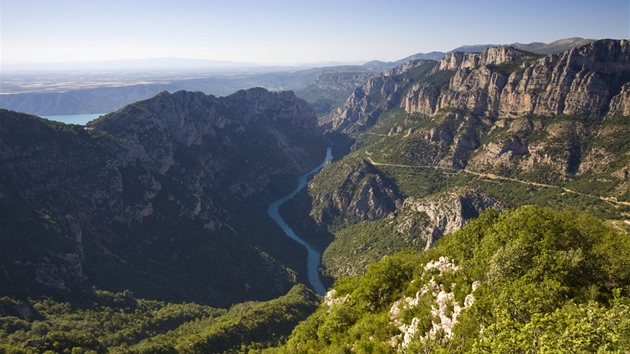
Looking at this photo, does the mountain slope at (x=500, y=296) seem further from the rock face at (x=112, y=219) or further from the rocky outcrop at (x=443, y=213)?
the rock face at (x=112, y=219)

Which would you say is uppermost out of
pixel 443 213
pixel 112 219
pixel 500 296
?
pixel 500 296

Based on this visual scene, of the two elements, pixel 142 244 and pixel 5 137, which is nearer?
pixel 5 137

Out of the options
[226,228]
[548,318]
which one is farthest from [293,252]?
[548,318]

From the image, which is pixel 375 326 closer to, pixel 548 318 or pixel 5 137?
pixel 548 318

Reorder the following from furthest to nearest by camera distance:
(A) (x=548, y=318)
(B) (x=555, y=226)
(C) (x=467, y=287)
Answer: (B) (x=555, y=226), (C) (x=467, y=287), (A) (x=548, y=318)

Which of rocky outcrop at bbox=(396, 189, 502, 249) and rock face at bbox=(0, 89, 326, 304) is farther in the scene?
rocky outcrop at bbox=(396, 189, 502, 249)

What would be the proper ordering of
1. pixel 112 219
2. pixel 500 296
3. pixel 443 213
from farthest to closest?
pixel 112 219 < pixel 443 213 < pixel 500 296

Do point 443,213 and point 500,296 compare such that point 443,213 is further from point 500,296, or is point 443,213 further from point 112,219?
point 112,219

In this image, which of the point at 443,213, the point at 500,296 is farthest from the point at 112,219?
the point at 500,296

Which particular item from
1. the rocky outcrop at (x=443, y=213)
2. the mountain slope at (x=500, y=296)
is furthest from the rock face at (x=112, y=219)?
the mountain slope at (x=500, y=296)

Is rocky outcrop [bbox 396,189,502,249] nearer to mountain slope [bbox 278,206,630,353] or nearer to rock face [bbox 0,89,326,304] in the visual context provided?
rock face [bbox 0,89,326,304]

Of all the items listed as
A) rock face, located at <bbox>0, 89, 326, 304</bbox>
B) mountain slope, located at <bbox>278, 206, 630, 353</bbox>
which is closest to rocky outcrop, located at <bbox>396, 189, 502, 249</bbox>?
rock face, located at <bbox>0, 89, 326, 304</bbox>
